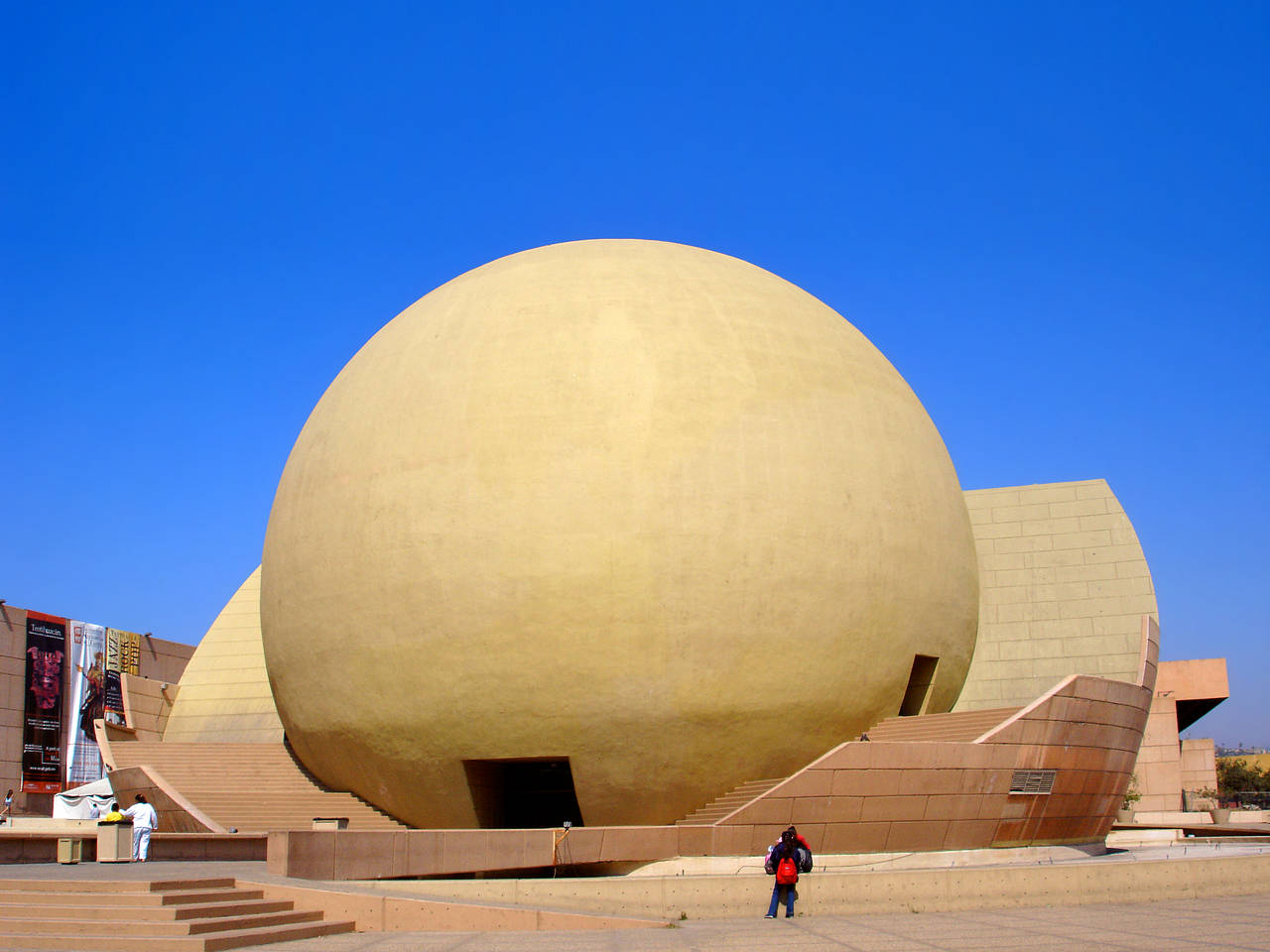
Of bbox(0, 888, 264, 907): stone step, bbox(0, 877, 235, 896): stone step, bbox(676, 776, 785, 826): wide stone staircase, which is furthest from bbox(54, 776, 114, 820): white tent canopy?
bbox(0, 888, 264, 907): stone step

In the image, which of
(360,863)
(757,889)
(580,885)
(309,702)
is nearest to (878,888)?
(757,889)

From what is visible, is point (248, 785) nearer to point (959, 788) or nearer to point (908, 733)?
point (908, 733)

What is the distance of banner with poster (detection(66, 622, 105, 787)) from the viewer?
1527 inches

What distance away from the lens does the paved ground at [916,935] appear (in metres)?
10.2

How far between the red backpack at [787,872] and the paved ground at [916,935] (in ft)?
1.36

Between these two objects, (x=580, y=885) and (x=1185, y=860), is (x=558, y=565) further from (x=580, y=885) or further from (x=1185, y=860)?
(x=1185, y=860)

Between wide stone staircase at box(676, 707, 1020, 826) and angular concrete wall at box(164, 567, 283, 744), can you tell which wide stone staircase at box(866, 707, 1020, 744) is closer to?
wide stone staircase at box(676, 707, 1020, 826)

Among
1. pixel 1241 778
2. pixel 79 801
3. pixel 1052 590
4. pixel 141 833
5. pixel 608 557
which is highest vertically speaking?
pixel 608 557

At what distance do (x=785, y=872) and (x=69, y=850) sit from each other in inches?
364

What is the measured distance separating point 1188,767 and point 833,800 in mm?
29543

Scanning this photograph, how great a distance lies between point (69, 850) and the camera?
1584 cm

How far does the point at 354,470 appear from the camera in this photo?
2161 centimetres

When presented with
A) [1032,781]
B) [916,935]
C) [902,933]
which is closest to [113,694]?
[1032,781]

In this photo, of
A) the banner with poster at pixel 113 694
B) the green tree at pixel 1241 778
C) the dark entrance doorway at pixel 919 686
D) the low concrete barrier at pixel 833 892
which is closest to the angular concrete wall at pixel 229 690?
the dark entrance doorway at pixel 919 686
